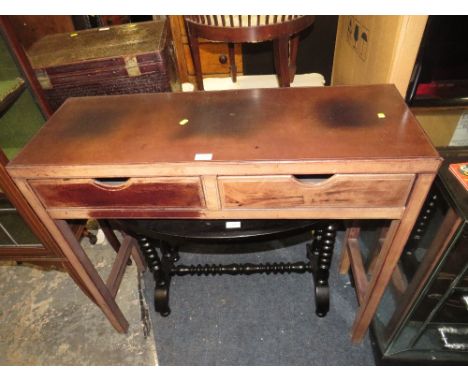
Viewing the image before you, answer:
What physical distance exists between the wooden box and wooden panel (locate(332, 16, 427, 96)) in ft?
2.63

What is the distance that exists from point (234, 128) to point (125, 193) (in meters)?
0.34

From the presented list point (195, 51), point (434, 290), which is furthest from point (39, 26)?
point (434, 290)

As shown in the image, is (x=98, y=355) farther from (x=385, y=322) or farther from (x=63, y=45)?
(x=63, y=45)

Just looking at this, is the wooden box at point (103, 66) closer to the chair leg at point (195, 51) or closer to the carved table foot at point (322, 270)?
the chair leg at point (195, 51)

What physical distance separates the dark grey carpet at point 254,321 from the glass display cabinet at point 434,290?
180 millimetres

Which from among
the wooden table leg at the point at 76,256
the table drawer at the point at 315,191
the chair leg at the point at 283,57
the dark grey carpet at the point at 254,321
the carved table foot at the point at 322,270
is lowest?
the dark grey carpet at the point at 254,321

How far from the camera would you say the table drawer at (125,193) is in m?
0.83

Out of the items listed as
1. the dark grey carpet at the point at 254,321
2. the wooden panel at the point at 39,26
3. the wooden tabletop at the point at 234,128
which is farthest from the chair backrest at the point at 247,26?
the wooden panel at the point at 39,26

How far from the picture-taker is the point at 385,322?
1.33 m

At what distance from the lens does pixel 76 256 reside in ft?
3.57

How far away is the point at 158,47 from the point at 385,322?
1408 millimetres

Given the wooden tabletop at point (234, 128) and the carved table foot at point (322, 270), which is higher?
the wooden tabletop at point (234, 128)

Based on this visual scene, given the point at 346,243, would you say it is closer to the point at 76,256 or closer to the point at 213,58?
the point at 76,256
